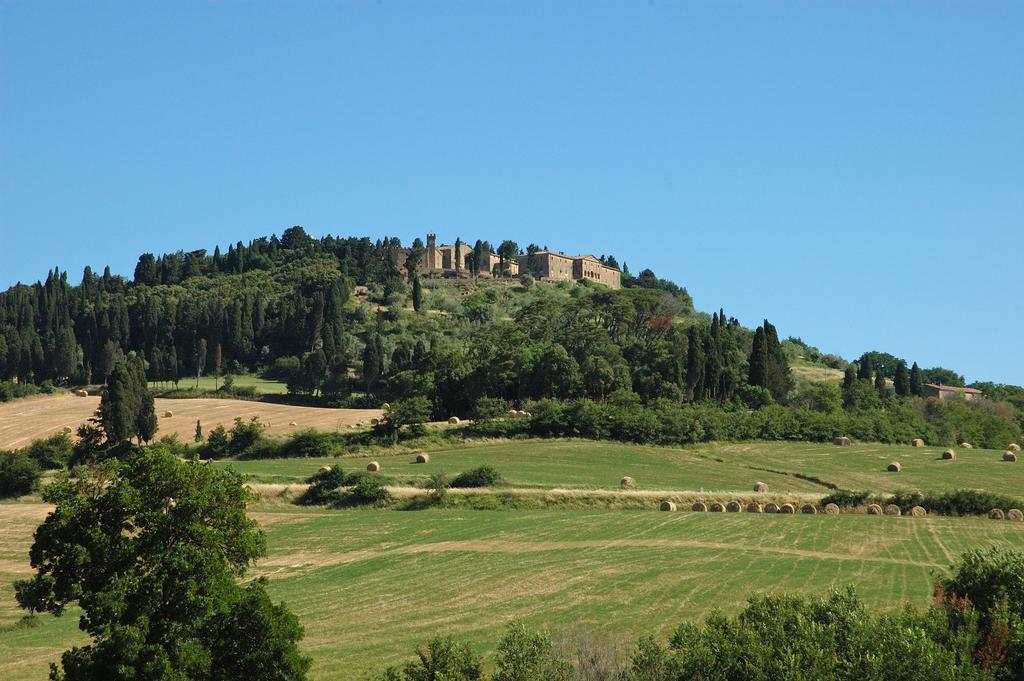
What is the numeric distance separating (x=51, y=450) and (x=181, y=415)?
21600mm

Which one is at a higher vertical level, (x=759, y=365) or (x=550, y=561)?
(x=759, y=365)

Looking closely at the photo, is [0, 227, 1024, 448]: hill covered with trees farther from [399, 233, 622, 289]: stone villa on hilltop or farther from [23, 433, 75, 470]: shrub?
[23, 433, 75, 470]: shrub

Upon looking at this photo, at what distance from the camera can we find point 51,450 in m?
76.1

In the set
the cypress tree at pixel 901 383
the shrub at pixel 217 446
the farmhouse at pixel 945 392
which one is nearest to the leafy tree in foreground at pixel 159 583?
the shrub at pixel 217 446

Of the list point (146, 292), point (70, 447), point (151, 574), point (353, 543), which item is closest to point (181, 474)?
point (151, 574)

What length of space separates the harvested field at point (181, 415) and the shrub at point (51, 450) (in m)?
6.36

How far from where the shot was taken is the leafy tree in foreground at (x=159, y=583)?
2386cm

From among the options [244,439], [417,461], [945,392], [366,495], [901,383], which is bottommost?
[366,495]

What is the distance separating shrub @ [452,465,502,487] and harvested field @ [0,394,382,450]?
24.7 m

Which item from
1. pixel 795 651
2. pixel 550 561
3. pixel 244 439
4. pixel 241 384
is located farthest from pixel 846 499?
pixel 241 384

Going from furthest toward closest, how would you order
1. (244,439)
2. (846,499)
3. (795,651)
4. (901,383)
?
(901,383) → (244,439) → (846,499) → (795,651)

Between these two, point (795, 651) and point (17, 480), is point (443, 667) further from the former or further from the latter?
point (17, 480)

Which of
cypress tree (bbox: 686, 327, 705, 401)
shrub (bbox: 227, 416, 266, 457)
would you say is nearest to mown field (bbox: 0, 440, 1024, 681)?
shrub (bbox: 227, 416, 266, 457)

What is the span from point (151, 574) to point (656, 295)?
111252mm
